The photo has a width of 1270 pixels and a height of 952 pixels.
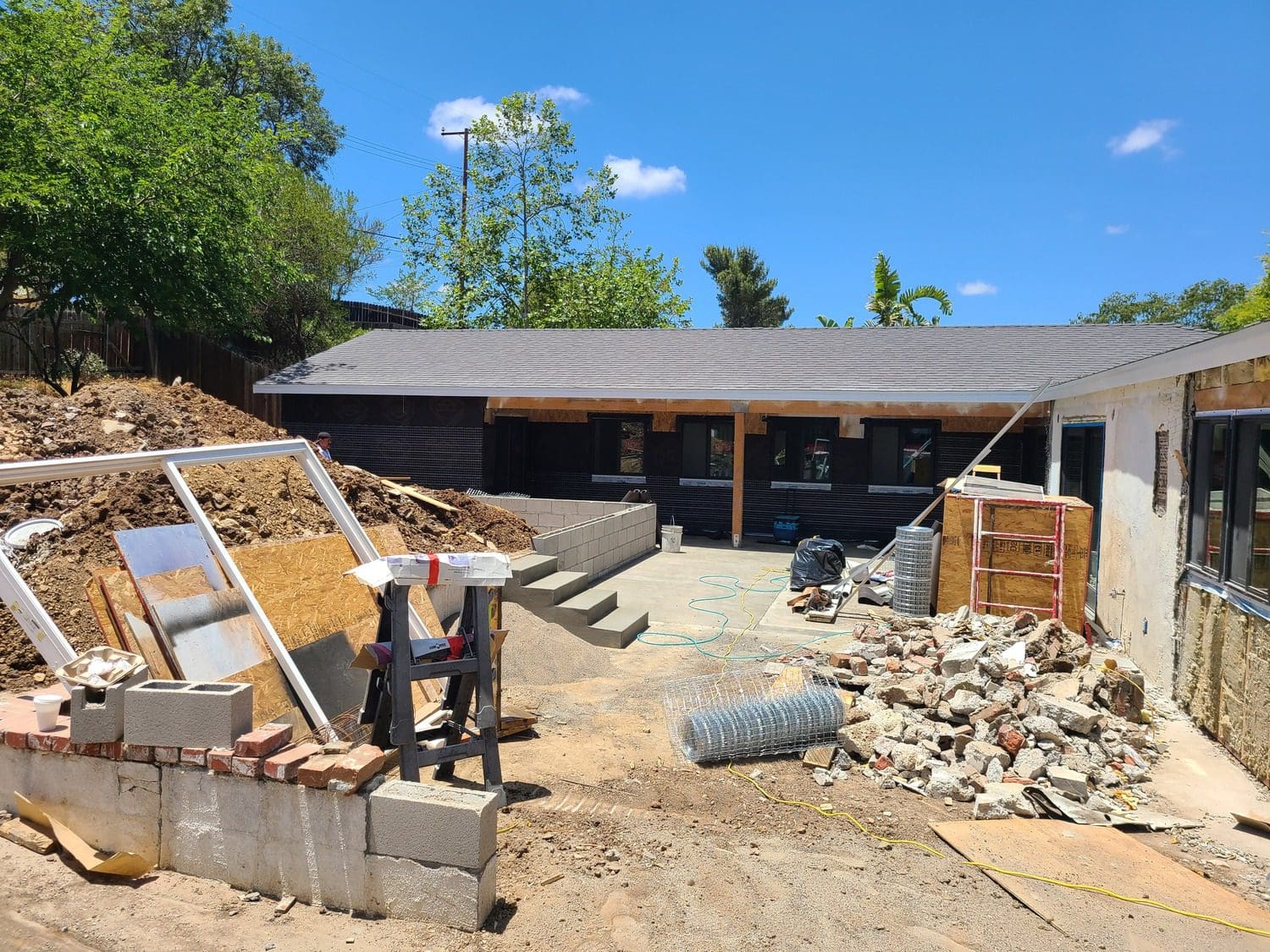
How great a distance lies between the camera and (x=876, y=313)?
29.1 m

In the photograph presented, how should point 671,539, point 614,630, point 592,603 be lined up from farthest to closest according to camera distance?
point 671,539 < point 592,603 < point 614,630

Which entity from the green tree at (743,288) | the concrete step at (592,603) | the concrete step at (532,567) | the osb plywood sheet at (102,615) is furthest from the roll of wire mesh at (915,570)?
the green tree at (743,288)

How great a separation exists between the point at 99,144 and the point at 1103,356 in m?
19.1

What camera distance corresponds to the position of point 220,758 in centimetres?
355

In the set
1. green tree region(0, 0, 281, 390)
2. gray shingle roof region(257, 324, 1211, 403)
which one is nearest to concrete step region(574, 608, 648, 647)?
gray shingle roof region(257, 324, 1211, 403)

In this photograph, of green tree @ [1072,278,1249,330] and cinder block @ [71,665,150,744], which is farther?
green tree @ [1072,278,1249,330]

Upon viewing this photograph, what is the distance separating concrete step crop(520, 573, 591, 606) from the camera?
8.47m

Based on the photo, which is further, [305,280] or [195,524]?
[305,280]

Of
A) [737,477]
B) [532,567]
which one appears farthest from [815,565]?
[532,567]

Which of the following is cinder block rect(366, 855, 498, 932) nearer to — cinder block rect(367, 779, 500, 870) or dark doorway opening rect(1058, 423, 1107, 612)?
cinder block rect(367, 779, 500, 870)

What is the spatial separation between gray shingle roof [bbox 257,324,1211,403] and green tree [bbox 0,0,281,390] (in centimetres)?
291

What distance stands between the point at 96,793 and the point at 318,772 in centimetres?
127

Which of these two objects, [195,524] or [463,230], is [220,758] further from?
[463,230]

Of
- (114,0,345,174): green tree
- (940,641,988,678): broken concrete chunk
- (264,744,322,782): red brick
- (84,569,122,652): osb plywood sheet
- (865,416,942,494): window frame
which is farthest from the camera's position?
(114,0,345,174): green tree
